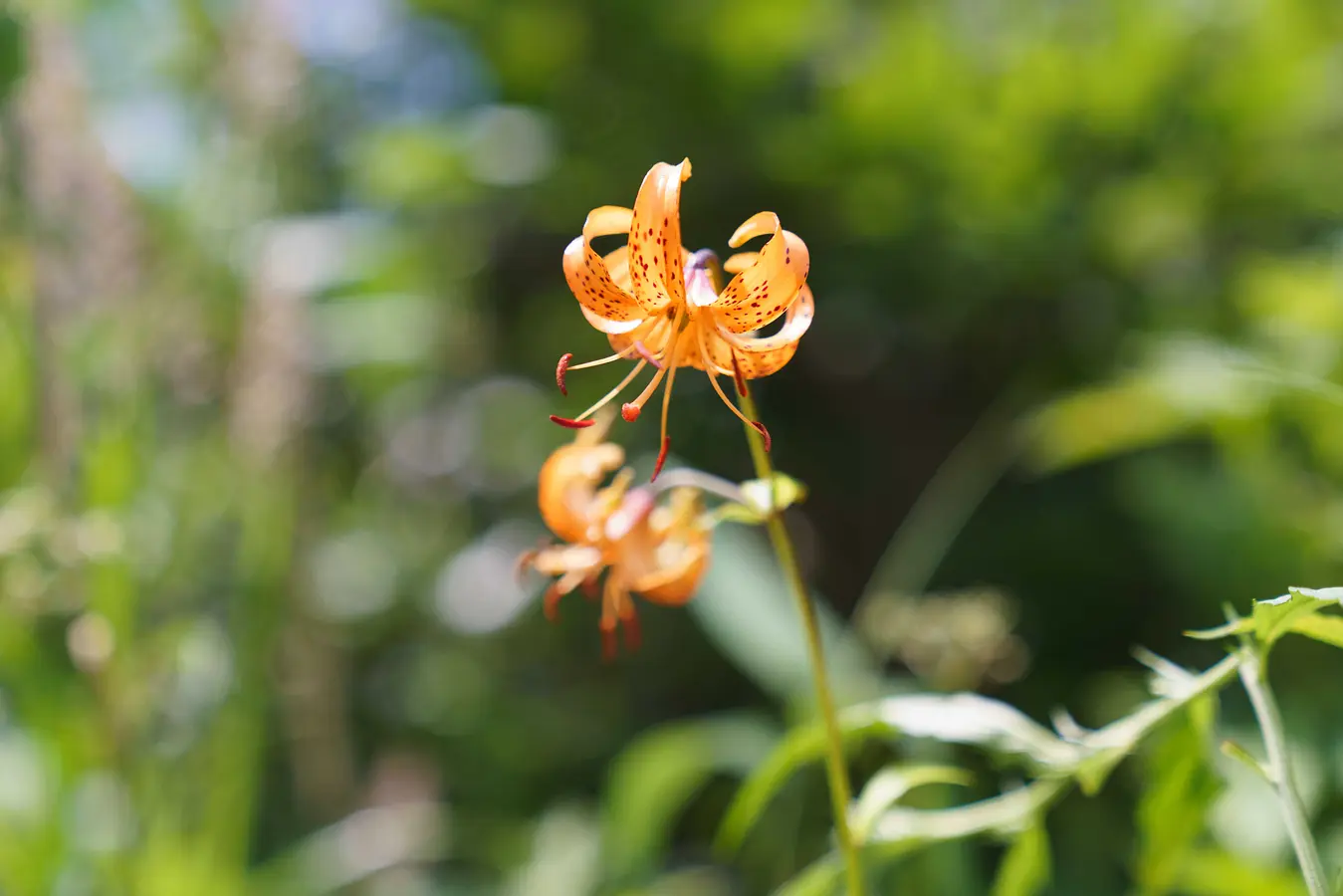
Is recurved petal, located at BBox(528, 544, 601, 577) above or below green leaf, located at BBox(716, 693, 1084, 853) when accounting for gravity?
above

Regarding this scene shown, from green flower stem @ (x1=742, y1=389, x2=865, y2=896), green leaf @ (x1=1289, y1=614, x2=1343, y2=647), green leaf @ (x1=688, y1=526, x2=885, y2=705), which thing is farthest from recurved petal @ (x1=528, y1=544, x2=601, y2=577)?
green leaf @ (x1=688, y1=526, x2=885, y2=705)

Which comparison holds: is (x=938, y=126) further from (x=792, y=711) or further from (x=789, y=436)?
(x=792, y=711)

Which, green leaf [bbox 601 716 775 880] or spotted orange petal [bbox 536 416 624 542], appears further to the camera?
green leaf [bbox 601 716 775 880]

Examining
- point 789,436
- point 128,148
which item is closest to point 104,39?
point 128,148

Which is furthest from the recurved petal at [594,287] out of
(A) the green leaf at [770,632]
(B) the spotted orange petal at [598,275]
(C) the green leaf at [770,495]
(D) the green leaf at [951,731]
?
(A) the green leaf at [770,632]

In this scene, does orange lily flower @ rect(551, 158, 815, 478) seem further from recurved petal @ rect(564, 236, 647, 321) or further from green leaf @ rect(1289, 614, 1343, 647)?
green leaf @ rect(1289, 614, 1343, 647)

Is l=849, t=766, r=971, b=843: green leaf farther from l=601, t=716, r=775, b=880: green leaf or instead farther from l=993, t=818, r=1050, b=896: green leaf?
l=601, t=716, r=775, b=880: green leaf

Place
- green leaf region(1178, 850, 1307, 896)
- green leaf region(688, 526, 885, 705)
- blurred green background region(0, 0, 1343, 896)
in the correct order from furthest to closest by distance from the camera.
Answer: green leaf region(688, 526, 885, 705) → blurred green background region(0, 0, 1343, 896) → green leaf region(1178, 850, 1307, 896)

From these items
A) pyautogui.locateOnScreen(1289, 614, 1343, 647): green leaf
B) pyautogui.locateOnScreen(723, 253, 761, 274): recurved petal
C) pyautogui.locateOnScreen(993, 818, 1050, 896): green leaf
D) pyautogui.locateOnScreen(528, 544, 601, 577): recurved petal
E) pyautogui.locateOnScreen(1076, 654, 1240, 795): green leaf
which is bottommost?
pyautogui.locateOnScreen(993, 818, 1050, 896): green leaf

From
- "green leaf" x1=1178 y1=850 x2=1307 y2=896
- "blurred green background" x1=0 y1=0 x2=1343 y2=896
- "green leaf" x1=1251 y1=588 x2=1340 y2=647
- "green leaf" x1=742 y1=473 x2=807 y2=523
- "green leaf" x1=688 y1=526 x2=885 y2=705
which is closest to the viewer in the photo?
"green leaf" x1=1251 y1=588 x2=1340 y2=647
